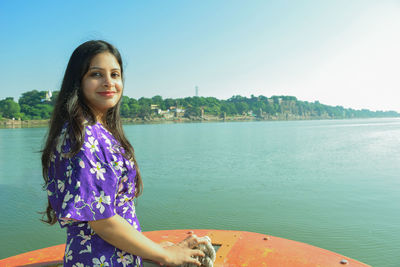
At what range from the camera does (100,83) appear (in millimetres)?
1424

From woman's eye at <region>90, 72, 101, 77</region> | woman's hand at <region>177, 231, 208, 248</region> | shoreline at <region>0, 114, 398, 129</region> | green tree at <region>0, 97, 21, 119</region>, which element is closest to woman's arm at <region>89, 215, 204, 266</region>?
woman's hand at <region>177, 231, 208, 248</region>

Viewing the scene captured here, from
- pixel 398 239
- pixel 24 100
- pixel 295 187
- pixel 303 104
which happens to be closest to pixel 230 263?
pixel 398 239

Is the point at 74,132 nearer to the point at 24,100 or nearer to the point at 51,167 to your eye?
the point at 51,167

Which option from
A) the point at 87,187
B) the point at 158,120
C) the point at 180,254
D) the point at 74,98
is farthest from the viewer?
the point at 158,120

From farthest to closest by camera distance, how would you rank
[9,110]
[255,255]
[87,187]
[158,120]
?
[158,120] < [9,110] < [255,255] < [87,187]

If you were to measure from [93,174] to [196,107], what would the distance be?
121769 millimetres

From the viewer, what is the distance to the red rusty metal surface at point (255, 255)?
221 centimetres

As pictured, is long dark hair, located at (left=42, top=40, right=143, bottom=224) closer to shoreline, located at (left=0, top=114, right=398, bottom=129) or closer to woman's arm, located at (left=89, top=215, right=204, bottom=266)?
woman's arm, located at (left=89, top=215, right=204, bottom=266)

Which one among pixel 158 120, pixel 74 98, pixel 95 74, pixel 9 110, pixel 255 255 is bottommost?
pixel 255 255

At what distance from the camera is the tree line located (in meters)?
86.1

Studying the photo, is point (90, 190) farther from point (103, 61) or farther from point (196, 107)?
point (196, 107)

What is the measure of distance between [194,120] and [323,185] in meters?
107

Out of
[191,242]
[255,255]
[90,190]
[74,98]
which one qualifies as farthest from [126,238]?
[255,255]

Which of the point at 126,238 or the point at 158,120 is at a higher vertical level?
the point at 126,238
